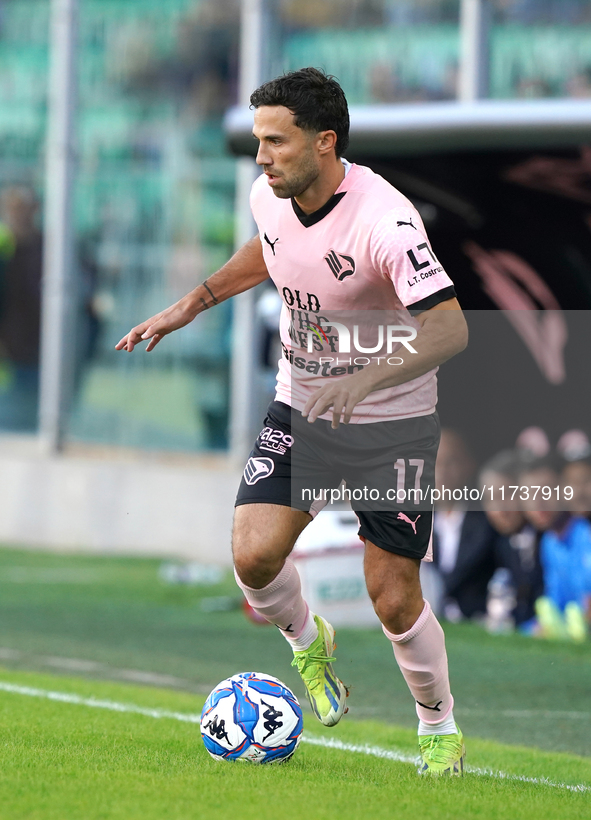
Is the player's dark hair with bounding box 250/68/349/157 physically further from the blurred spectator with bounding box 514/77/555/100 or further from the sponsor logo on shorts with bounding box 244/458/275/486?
the blurred spectator with bounding box 514/77/555/100

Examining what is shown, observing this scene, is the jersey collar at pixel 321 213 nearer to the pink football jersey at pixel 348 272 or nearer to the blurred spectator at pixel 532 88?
the pink football jersey at pixel 348 272

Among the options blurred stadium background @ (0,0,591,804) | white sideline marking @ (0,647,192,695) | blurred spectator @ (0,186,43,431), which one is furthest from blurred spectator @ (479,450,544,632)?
blurred spectator @ (0,186,43,431)

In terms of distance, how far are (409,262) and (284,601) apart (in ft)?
4.45

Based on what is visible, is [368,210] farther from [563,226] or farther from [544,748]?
[563,226]

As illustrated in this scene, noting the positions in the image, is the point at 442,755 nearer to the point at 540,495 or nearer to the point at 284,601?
the point at 284,601

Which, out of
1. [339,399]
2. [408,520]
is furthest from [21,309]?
[339,399]

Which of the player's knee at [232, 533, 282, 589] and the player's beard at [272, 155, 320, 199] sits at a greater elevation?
the player's beard at [272, 155, 320, 199]

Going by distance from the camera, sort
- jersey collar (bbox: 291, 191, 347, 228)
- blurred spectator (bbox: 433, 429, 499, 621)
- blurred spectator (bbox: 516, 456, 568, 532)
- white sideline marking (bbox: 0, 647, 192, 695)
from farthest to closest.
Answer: blurred spectator (bbox: 433, 429, 499, 621) → blurred spectator (bbox: 516, 456, 568, 532) → white sideline marking (bbox: 0, 647, 192, 695) → jersey collar (bbox: 291, 191, 347, 228)

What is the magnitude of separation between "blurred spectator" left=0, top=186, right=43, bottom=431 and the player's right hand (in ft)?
39.9

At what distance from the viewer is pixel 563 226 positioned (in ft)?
37.1

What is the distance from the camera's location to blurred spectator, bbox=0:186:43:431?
1686cm

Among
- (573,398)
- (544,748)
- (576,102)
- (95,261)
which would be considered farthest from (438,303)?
(95,261)

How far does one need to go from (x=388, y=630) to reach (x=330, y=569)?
4873 mm

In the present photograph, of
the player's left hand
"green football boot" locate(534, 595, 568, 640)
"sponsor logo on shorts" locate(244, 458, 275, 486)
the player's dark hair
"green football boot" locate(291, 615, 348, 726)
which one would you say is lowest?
"green football boot" locate(534, 595, 568, 640)
